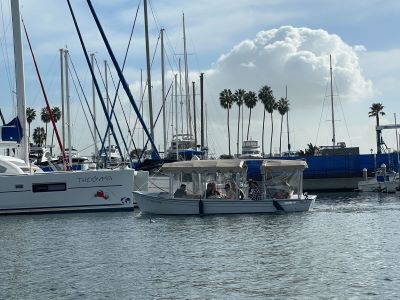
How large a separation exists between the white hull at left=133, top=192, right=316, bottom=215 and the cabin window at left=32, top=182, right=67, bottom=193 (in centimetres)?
450

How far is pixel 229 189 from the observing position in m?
41.6

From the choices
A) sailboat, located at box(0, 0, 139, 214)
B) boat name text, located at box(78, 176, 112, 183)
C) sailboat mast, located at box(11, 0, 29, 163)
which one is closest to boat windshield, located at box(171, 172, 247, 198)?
sailboat, located at box(0, 0, 139, 214)

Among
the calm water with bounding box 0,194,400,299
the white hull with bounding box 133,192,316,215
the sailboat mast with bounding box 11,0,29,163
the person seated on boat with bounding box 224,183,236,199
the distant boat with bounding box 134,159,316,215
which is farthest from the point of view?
the sailboat mast with bounding box 11,0,29,163

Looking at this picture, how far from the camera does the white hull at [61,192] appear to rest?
42750 mm

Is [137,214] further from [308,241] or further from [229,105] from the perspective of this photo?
[229,105]

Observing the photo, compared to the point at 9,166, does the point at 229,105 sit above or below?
above

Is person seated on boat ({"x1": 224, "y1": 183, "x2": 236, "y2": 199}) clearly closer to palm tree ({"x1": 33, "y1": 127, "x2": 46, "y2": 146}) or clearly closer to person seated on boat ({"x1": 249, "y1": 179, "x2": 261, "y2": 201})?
person seated on boat ({"x1": 249, "y1": 179, "x2": 261, "y2": 201})

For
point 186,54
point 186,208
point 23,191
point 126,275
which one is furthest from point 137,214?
point 186,54

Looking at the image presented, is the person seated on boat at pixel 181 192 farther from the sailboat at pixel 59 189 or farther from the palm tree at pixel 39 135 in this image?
the palm tree at pixel 39 135

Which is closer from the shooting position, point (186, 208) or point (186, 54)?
point (186, 208)

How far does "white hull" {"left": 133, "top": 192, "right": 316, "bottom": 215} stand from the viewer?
4078 centimetres

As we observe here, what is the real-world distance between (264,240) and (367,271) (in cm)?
812

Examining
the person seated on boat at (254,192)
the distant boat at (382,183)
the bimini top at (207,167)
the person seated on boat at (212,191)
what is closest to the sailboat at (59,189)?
the bimini top at (207,167)

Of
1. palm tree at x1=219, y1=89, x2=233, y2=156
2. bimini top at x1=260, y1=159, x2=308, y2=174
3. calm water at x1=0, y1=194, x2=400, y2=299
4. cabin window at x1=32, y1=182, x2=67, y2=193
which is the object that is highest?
palm tree at x1=219, y1=89, x2=233, y2=156
